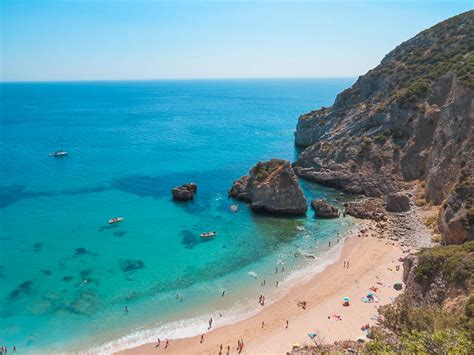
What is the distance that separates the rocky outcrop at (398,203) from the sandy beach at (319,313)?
36.6 ft

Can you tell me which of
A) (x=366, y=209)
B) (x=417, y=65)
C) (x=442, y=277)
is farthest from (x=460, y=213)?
(x=417, y=65)

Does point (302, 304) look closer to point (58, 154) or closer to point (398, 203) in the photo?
point (398, 203)

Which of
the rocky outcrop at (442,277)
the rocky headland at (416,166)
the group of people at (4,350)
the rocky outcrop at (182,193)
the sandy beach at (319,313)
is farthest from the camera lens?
the rocky outcrop at (182,193)

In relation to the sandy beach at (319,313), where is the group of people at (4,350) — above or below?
below

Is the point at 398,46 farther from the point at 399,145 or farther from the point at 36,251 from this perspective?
the point at 36,251

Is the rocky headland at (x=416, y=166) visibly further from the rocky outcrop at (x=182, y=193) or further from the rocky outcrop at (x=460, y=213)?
the rocky outcrop at (x=182, y=193)

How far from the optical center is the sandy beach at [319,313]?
31875 millimetres

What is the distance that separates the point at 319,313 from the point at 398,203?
27459 mm

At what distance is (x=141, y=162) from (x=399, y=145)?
5430cm

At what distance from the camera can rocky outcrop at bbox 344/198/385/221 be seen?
55812mm

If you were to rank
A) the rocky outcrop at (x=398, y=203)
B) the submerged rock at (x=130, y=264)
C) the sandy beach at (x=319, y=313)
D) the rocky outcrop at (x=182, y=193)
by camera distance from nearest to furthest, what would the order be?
the sandy beach at (x=319, y=313), the submerged rock at (x=130, y=264), the rocky outcrop at (x=398, y=203), the rocky outcrop at (x=182, y=193)

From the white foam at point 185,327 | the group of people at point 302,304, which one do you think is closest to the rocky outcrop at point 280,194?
the white foam at point 185,327

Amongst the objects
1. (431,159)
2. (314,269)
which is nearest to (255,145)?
(431,159)

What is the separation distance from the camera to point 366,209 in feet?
189
